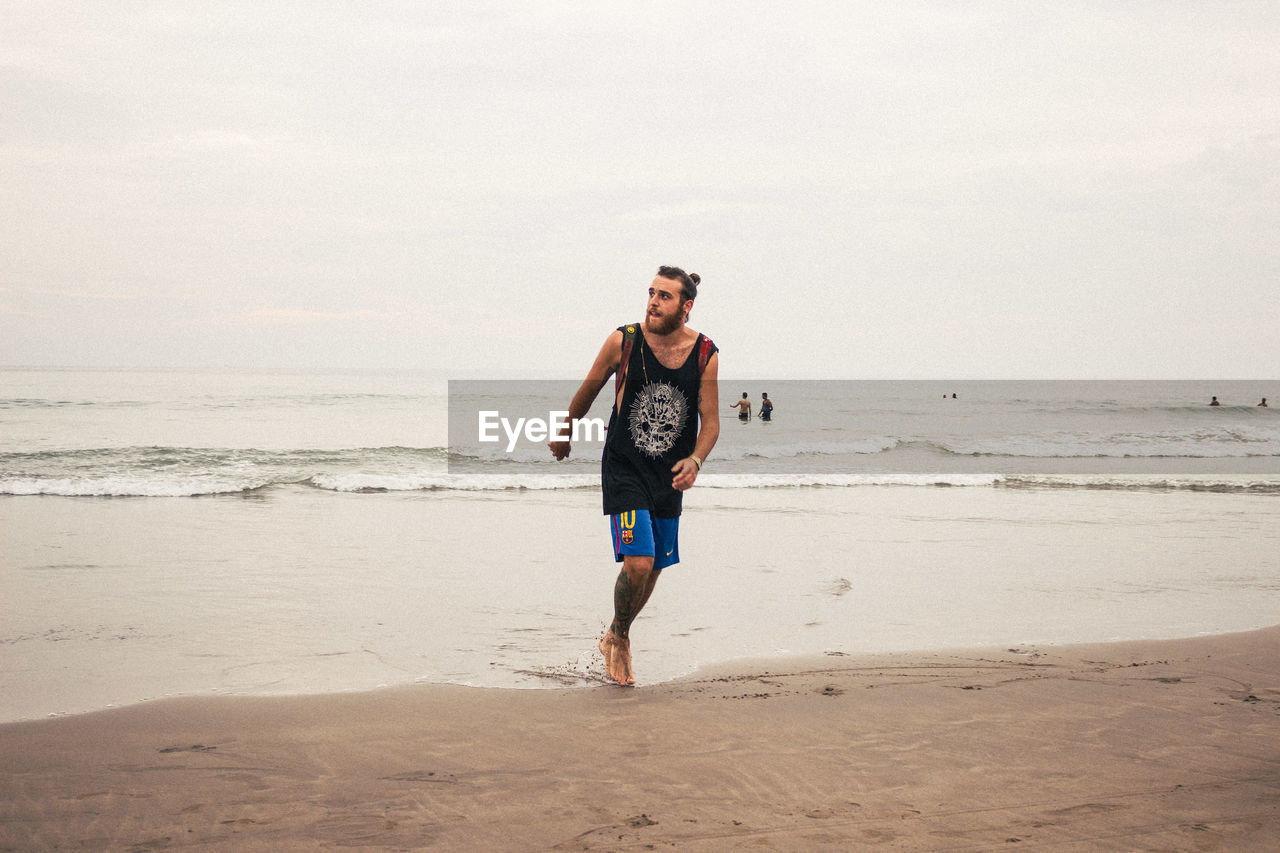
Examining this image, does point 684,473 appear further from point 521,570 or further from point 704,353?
point 521,570

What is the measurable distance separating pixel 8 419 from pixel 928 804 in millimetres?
29821

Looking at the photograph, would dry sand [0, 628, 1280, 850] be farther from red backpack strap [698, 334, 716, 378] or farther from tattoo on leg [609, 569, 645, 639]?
red backpack strap [698, 334, 716, 378]

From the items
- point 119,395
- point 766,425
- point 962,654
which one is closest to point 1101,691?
point 962,654

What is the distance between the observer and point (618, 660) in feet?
14.6

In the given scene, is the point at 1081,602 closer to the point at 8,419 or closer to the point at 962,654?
the point at 962,654

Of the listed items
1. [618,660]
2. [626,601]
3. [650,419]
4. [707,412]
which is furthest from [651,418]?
[618,660]

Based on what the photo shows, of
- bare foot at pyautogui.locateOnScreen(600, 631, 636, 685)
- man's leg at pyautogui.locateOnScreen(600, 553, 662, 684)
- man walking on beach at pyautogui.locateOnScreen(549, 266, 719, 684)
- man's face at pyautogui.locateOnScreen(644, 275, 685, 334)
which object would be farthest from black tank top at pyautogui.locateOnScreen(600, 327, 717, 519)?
bare foot at pyautogui.locateOnScreen(600, 631, 636, 685)

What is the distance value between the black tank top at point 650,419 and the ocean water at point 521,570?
1.01 m

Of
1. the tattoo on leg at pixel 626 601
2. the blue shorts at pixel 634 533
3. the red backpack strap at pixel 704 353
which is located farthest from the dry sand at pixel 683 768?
the red backpack strap at pixel 704 353

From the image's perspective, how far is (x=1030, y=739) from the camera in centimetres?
358

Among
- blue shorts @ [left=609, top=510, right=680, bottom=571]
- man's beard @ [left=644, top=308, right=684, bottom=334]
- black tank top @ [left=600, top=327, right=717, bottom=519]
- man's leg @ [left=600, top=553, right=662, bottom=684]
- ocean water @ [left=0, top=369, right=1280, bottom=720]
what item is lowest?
ocean water @ [left=0, top=369, right=1280, bottom=720]

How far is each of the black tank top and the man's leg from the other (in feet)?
0.85

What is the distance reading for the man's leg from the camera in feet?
14.2

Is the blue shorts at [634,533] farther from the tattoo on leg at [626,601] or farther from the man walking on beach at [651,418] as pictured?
the tattoo on leg at [626,601]
